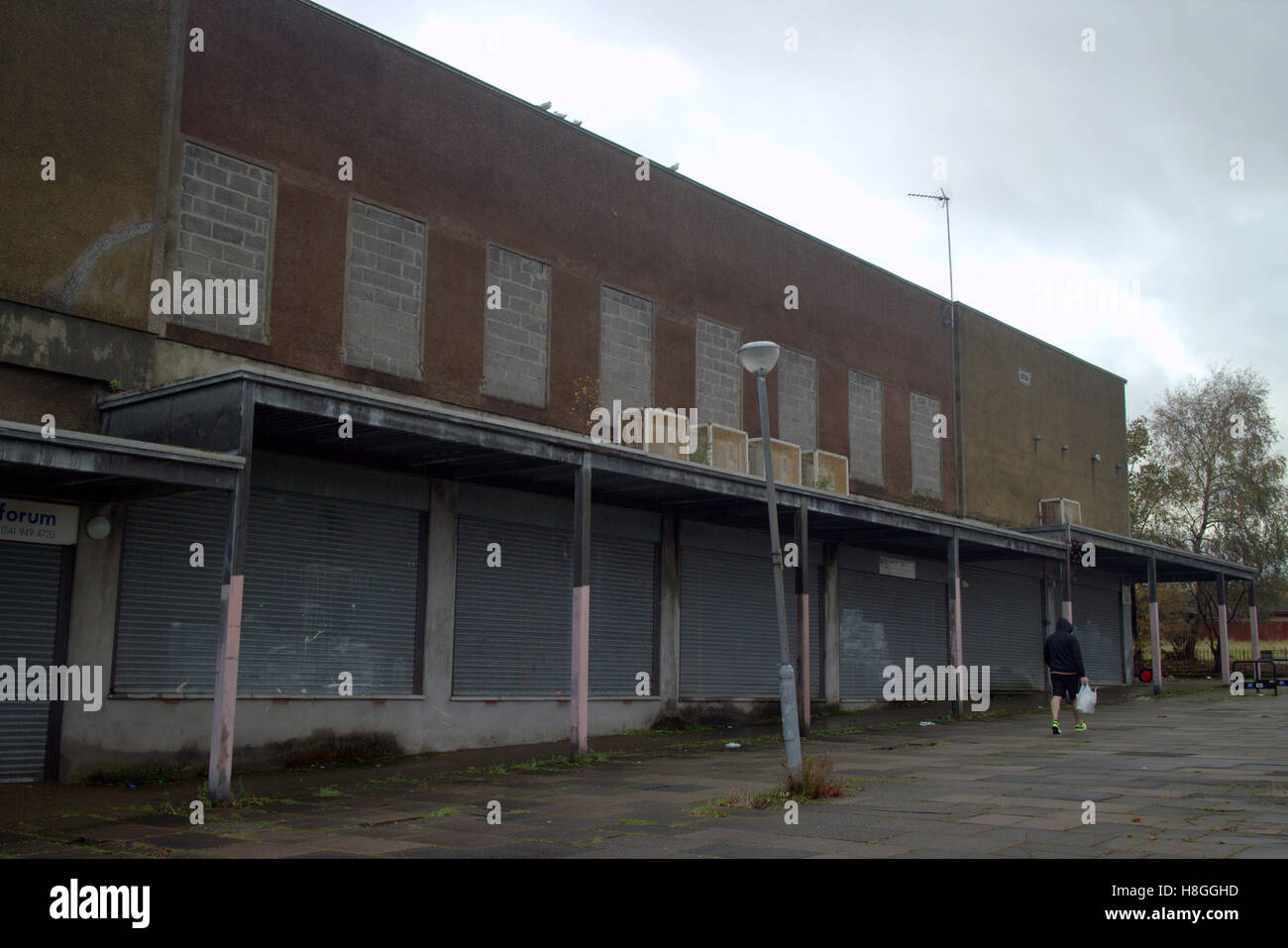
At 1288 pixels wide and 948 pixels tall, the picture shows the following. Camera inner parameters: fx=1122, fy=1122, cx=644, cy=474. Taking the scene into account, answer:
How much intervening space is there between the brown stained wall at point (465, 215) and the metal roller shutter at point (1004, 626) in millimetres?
6063

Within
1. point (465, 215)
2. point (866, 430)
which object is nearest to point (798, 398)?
point (866, 430)

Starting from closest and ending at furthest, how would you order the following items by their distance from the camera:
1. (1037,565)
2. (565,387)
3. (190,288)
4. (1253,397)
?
(190,288) → (565,387) → (1037,565) → (1253,397)

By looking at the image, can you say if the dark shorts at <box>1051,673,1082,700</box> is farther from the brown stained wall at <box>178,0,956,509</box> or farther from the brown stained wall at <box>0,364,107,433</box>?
the brown stained wall at <box>0,364,107,433</box>

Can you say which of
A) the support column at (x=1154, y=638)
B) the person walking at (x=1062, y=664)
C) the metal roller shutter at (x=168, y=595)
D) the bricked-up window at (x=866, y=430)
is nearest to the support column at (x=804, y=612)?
the person walking at (x=1062, y=664)

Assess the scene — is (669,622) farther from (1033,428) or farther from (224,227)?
(1033,428)

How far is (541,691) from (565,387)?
4947 millimetres

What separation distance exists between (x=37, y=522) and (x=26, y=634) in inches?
48.2

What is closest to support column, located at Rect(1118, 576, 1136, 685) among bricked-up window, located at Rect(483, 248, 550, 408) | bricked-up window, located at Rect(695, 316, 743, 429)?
bricked-up window, located at Rect(695, 316, 743, 429)

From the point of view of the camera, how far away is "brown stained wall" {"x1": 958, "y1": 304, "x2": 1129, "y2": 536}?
2922 centimetres

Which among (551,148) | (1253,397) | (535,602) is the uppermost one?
(1253,397)

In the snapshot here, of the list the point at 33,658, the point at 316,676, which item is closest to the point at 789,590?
the point at 316,676

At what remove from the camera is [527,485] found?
17422 mm

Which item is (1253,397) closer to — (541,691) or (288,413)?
(541,691)

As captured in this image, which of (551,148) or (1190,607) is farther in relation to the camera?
(1190,607)
